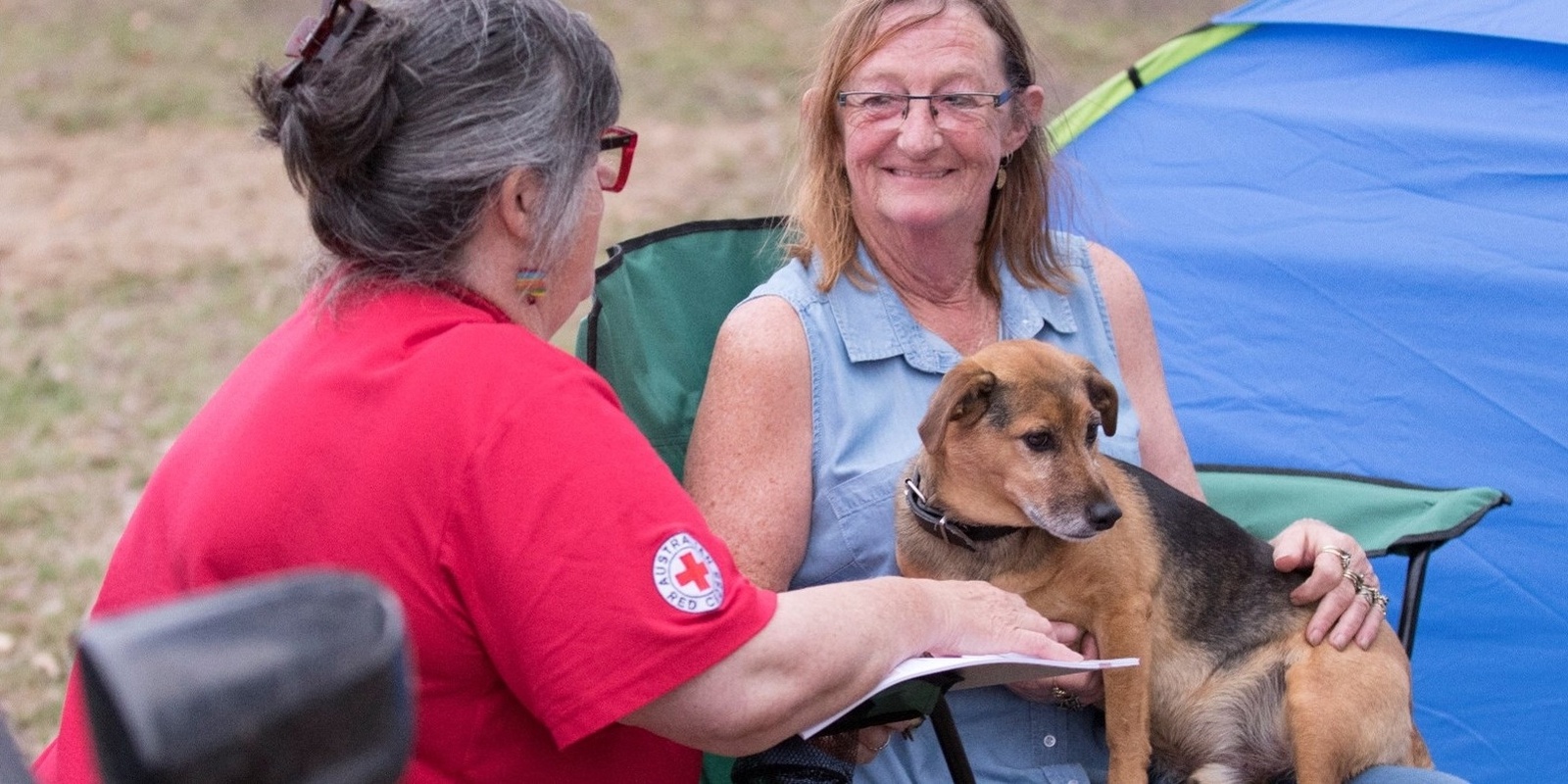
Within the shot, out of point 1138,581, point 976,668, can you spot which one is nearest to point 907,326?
point 1138,581

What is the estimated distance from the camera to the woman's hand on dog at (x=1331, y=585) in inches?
107

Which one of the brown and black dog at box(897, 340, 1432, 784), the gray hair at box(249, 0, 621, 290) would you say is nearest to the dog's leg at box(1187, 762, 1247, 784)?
the brown and black dog at box(897, 340, 1432, 784)

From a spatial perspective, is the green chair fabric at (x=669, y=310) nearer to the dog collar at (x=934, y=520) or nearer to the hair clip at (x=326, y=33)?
the dog collar at (x=934, y=520)

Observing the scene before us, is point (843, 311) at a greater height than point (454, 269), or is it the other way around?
point (454, 269)

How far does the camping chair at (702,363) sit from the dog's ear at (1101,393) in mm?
598

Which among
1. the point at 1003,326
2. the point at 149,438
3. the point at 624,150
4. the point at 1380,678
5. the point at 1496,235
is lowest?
the point at 149,438

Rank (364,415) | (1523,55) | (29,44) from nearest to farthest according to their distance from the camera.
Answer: (364,415) → (1523,55) → (29,44)

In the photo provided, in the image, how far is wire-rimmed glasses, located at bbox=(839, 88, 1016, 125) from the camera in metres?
2.80

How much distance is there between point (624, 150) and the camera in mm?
2078

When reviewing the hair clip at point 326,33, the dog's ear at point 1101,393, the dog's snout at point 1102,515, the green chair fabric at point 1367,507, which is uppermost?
the hair clip at point 326,33

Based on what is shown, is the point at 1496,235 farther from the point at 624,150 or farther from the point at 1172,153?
the point at 624,150

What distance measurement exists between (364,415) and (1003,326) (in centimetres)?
160

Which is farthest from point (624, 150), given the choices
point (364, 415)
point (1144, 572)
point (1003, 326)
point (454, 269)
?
point (1144, 572)

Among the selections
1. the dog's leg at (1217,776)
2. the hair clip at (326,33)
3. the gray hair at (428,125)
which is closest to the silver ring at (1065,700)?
the dog's leg at (1217,776)
